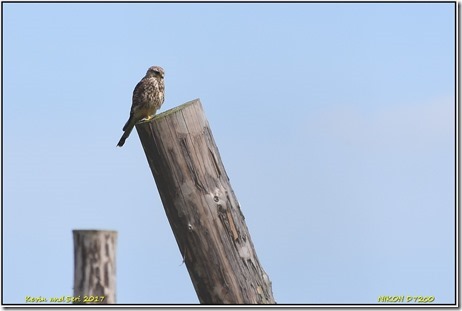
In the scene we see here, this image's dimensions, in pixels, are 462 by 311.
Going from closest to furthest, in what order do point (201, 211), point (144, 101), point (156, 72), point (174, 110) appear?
point (201, 211), point (174, 110), point (144, 101), point (156, 72)

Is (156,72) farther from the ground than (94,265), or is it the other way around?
(156,72)

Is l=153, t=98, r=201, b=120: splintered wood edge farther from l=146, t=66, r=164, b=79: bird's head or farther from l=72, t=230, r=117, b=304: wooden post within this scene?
l=146, t=66, r=164, b=79: bird's head

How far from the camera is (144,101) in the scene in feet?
30.2

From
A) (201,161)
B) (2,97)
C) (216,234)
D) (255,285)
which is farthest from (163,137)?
(2,97)

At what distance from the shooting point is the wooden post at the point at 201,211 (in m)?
5.36

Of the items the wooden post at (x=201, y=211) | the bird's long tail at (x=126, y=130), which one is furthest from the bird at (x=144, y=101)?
the wooden post at (x=201, y=211)

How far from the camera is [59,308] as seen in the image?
5.63 meters

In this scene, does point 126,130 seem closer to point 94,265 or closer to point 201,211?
point 201,211

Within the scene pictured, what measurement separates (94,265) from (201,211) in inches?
35.1

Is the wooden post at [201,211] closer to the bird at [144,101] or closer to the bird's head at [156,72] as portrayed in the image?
the bird at [144,101]

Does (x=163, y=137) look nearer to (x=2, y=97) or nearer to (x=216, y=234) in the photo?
(x=216, y=234)

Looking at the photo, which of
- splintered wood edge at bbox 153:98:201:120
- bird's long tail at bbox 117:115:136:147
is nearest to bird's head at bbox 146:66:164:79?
bird's long tail at bbox 117:115:136:147

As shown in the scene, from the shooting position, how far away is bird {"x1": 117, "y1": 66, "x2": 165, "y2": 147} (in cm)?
922

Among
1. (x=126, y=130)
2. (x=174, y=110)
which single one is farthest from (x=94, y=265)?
(x=126, y=130)
